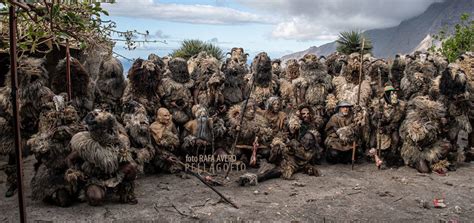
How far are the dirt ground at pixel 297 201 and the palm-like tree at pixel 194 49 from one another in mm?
5901

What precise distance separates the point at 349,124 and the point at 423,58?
11.5 feet

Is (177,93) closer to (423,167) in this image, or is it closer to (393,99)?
(393,99)

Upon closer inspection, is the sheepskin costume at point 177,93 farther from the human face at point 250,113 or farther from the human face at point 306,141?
the human face at point 306,141

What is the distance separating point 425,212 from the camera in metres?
6.47

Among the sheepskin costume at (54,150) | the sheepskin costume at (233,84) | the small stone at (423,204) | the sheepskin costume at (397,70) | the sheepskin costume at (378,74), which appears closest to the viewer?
the sheepskin costume at (54,150)

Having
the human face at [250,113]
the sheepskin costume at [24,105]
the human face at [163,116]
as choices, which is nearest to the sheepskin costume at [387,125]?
the human face at [250,113]

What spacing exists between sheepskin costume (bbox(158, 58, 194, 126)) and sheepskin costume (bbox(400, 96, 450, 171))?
14.1 ft

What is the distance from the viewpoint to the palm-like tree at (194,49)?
13297mm

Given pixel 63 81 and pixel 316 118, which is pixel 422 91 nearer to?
pixel 316 118

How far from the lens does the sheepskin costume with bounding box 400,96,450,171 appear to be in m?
8.23

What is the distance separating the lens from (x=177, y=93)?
8.81 metres

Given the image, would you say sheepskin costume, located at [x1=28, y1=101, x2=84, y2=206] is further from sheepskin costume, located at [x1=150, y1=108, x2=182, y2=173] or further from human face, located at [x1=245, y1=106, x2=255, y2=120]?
human face, located at [x1=245, y1=106, x2=255, y2=120]

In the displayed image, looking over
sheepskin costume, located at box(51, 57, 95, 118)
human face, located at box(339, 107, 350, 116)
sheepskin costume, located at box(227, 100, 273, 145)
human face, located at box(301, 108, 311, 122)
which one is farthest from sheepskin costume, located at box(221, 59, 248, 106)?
sheepskin costume, located at box(51, 57, 95, 118)

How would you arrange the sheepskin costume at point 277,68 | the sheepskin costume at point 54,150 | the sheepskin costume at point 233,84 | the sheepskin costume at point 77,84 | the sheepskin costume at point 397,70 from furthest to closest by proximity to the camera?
the sheepskin costume at point 277,68 → the sheepskin costume at point 397,70 → the sheepskin costume at point 233,84 → the sheepskin costume at point 77,84 → the sheepskin costume at point 54,150
